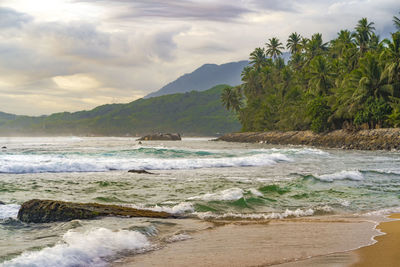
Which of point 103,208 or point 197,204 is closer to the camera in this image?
point 103,208

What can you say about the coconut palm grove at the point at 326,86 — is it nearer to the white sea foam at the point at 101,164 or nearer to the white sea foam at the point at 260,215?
the white sea foam at the point at 101,164

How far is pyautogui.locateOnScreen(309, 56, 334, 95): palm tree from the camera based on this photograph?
208 feet

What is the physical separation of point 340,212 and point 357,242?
3001mm

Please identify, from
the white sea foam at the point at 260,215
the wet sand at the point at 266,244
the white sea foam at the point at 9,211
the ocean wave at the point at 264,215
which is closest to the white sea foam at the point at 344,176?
the ocean wave at the point at 264,215

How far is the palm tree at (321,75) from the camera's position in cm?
6353

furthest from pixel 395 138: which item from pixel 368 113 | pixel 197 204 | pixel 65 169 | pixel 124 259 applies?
pixel 124 259

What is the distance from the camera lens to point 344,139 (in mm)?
51719

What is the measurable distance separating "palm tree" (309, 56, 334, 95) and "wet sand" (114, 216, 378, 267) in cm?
5974

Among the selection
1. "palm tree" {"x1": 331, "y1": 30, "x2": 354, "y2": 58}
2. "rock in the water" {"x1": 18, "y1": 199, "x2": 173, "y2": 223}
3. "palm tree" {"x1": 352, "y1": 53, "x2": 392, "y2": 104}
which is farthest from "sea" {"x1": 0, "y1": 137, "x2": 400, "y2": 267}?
"palm tree" {"x1": 331, "y1": 30, "x2": 354, "y2": 58}

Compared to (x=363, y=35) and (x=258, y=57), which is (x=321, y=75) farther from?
(x=258, y=57)

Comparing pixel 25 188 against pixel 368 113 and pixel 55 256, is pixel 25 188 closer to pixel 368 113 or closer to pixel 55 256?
pixel 55 256

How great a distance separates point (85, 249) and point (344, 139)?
51108 mm

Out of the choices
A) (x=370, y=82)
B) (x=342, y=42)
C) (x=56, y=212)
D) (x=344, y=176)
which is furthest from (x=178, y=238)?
(x=342, y=42)

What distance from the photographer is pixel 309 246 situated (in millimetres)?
5723
